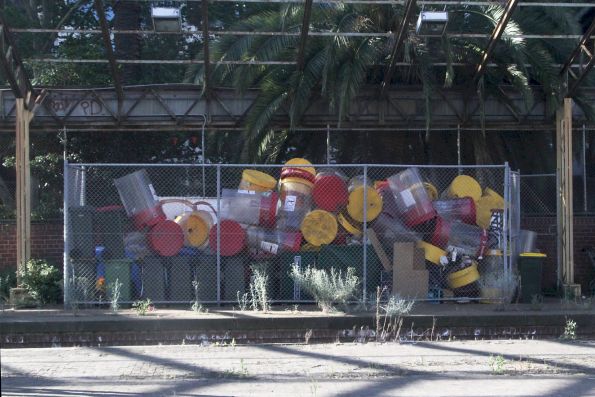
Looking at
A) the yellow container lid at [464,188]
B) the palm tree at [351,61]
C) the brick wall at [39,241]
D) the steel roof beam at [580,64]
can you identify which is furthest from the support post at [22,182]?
the steel roof beam at [580,64]

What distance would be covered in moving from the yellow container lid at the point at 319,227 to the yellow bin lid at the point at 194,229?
180 cm

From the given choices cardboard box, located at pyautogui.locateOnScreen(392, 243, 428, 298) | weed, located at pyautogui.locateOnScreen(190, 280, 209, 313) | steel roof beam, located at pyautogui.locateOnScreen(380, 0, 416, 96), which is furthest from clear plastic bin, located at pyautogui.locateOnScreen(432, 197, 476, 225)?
weed, located at pyautogui.locateOnScreen(190, 280, 209, 313)

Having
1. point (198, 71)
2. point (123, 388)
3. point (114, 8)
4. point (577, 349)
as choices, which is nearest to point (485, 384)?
point (577, 349)

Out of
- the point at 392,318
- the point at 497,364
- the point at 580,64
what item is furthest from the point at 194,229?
the point at 580,64

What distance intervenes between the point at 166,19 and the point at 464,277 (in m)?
7.16

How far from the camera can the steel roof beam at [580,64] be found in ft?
49.1

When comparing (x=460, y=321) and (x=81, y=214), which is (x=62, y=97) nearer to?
(x=81, y=214)

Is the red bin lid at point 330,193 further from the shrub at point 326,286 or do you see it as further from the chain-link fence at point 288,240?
the shrub at point 326,286

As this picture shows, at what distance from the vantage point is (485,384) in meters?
8.41

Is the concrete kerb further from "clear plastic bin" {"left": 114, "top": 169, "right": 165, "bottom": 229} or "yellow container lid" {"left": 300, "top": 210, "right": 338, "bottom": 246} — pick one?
"clear plastic bin" {"left": 114, "top": 169, "right": 165, "bottom": 229}

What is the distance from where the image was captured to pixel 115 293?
43.2ft

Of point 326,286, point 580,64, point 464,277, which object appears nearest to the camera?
point 326,286

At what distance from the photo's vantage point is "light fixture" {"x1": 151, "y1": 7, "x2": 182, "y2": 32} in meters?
14.4

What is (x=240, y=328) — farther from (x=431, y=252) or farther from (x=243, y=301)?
(x=431, y=252)
